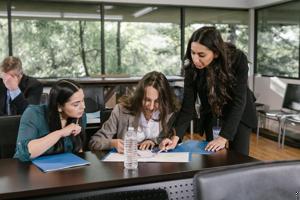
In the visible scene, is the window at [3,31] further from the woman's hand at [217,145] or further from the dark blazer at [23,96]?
the woman's hand at [217,145]

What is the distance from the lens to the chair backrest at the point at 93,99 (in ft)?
11.6

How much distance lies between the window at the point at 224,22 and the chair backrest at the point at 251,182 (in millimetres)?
4994

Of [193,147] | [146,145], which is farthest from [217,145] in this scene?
[146,145]

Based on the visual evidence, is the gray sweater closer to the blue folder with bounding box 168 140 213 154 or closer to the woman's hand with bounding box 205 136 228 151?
the blue folder with bounding box 168 140 213 154

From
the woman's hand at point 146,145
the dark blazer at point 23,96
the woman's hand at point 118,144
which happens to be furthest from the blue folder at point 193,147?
the dark blazer at point 23,96

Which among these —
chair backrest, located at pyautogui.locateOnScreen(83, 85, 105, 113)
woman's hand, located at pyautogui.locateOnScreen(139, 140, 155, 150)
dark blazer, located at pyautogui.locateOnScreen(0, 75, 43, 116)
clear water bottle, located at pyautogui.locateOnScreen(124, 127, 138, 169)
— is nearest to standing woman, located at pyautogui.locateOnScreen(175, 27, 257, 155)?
woman's hand, located at pyautogui.locateOnScreen(139, 140, 155, 150)

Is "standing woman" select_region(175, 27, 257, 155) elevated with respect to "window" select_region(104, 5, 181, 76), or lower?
lower

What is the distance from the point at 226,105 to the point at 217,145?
0.84 ft

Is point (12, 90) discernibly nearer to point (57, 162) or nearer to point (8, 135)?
point (8, 135)

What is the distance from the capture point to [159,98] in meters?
2.04

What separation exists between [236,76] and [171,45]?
13.1 ft

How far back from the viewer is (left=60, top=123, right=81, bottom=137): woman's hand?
1743 mm

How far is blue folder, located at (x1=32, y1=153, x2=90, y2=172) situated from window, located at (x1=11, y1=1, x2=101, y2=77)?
3.69 m

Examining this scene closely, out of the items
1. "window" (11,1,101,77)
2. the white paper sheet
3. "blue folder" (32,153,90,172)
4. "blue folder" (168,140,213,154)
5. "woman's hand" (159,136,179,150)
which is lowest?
the white paper sheet
